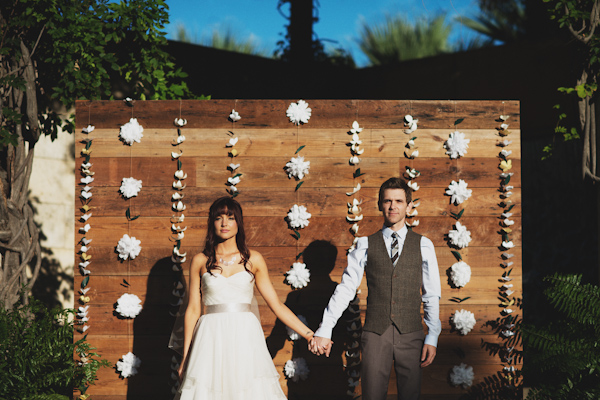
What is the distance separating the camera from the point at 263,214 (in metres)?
4.75

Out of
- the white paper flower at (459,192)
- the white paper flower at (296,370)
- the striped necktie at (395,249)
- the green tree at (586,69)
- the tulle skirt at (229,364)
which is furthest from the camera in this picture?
the green tree at (586,69)

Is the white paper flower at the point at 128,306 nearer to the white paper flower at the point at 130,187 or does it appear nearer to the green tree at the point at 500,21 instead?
the white paper flower at the point at 130,187

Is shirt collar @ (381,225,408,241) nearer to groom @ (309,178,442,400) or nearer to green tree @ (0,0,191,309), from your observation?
groom @ (309,178,442,400)

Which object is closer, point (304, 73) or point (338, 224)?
point (338, 224)

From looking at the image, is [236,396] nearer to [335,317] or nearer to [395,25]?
[335,317]

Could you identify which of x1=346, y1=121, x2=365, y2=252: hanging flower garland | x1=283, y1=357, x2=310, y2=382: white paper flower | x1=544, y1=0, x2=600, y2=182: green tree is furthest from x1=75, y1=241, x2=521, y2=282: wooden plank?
x1=544, y1=0, x2=600, y2=182: green tree

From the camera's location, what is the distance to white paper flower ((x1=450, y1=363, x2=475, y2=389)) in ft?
15.1

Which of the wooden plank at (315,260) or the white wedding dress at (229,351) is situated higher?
the wooden plank at (315,260)

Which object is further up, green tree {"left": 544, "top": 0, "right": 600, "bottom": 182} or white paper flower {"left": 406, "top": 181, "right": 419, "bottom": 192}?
green tree {"left": 544, "top": 0, "right": 600, "bottom": 182}

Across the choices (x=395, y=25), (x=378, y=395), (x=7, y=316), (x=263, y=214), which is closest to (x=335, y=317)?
(x=378, y=395)

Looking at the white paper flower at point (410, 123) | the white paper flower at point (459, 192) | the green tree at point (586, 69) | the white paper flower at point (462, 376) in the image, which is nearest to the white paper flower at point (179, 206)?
the white paper flower at point (410, 123)

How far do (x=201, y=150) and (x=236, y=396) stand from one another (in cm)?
197

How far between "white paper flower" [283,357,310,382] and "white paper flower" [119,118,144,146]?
2.10m

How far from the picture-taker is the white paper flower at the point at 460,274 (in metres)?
4.63
